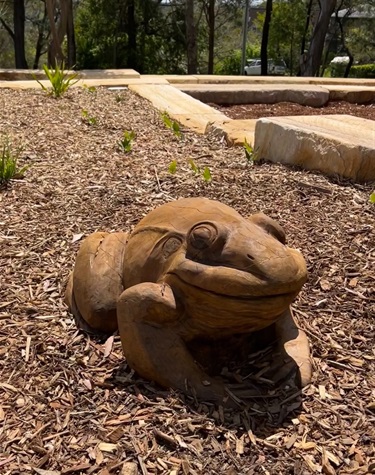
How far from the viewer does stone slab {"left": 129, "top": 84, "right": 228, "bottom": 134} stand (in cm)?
643

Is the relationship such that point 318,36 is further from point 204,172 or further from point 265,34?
point 204,172

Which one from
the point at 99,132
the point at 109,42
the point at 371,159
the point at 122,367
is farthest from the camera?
the point at 109,42

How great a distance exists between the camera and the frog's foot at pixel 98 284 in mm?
2346

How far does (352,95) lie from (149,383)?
894 centimetres

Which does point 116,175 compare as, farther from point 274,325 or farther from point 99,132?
point 274,325

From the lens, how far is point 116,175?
436cm

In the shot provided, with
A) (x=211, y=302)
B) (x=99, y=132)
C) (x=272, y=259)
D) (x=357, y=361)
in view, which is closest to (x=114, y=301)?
(x=211, y=302)

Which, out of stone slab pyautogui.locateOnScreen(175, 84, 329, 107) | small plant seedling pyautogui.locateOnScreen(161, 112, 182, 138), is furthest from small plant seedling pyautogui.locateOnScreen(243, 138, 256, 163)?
stone slab pyautogui.locateOnScreen(175, 84, 329, 107)

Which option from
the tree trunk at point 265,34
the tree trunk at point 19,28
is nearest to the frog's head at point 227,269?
the tree trunk at point 19,28

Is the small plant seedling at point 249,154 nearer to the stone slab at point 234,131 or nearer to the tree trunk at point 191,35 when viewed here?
the stone slab at point 234,131

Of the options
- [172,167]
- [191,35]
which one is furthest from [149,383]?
[191,35]

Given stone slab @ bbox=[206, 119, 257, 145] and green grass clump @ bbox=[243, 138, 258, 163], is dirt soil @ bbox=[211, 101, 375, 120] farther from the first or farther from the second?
green grass clump @ bbox=[243, 138, 258, 163]

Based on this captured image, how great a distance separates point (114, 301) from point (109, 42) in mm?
18966

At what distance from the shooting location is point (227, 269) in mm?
1897
